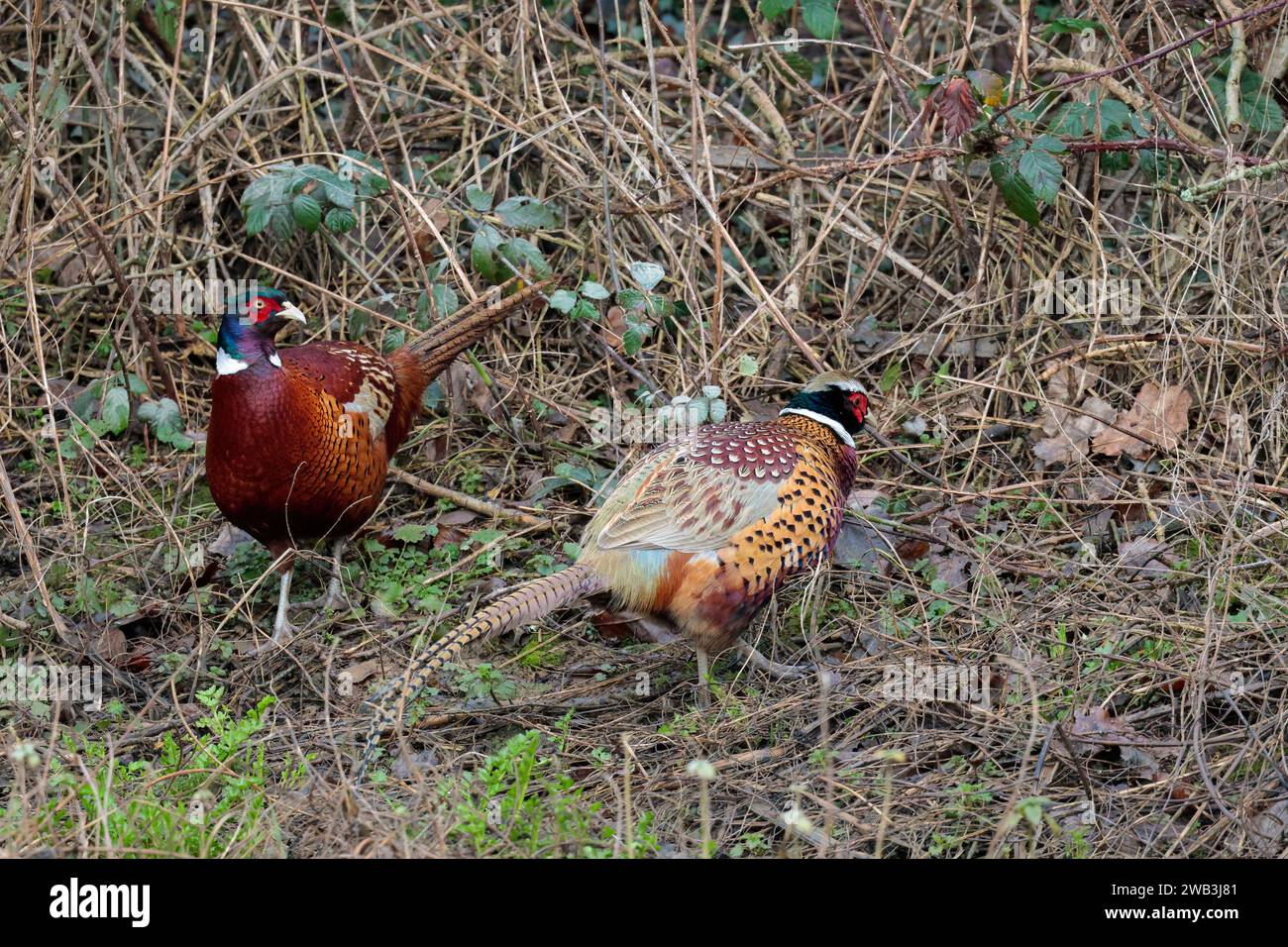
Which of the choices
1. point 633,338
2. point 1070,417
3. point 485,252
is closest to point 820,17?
point 633,338

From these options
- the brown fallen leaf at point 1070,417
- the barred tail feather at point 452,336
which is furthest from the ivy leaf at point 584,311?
the brown fallen leaf at point 1070,417

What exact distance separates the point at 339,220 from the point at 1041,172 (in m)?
2.61

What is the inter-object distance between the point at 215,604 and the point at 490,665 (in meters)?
1.20

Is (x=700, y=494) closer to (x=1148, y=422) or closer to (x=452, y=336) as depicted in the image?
(x=452, y=336)

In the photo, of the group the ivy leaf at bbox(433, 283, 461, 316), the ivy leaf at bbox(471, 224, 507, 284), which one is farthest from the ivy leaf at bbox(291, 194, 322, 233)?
the ivy leaf at bbox(471, 224, 507, 284)

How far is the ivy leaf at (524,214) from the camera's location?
16.3 feet

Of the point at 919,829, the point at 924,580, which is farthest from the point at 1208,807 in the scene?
the point at 924,580

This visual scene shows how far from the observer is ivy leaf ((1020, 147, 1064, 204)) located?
4.50 metres

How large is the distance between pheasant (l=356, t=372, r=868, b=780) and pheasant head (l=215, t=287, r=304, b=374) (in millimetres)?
1293

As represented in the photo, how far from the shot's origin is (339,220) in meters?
5.03

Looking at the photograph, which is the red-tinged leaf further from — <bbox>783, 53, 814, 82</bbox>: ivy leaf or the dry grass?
<bbox>783, 53, 814, 82</bbox>: ivy leaf

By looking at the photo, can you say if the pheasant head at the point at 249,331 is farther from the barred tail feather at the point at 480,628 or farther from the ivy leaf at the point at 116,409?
the barred tail feather at the point at 480,628

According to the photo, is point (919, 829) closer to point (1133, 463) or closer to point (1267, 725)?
point (1267, 725)

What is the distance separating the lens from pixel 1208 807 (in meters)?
3.24
